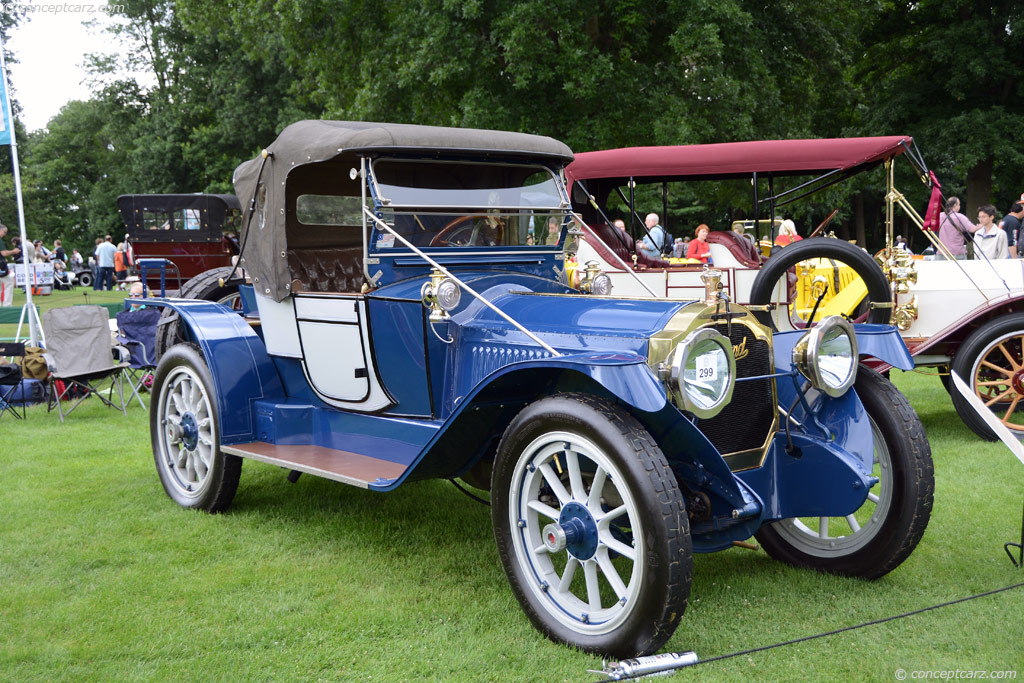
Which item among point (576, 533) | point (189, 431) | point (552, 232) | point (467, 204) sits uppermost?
point (467, 204)

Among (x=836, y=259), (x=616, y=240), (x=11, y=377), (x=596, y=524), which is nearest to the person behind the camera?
(x=596, y=524)

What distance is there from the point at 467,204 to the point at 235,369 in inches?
65.3

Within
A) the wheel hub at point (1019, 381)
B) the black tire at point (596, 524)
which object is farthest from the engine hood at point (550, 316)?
the wheel hub at point (1019, 381)

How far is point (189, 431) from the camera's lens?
17.1ft

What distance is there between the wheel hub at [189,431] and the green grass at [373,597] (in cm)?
39

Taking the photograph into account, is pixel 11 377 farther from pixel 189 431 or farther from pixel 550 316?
pixel 550 316

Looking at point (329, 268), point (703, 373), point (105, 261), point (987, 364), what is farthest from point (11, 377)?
point (105, 261)

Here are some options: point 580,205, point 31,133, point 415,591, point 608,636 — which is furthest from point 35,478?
point 31,133

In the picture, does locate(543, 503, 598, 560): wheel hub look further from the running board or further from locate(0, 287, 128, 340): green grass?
locate(0, 287, 128, 340): green grass

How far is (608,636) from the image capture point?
10.1 ft

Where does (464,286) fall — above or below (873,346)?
above

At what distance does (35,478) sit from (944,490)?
5868mm

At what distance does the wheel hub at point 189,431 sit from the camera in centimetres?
520

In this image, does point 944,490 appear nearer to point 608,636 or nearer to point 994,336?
point 994,336
